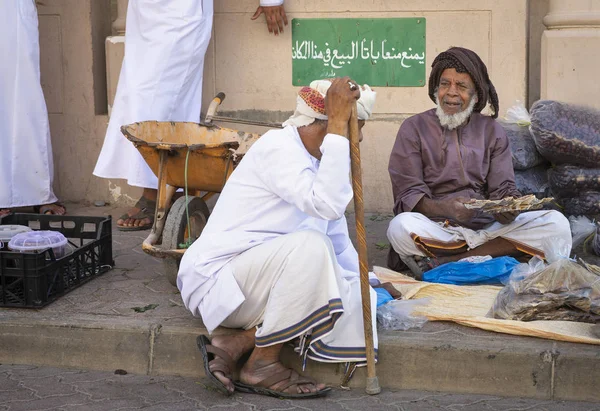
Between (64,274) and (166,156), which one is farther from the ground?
(166,156)

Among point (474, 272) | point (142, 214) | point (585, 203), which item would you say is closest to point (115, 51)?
point (142, 214)

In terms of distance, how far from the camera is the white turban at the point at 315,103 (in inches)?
157

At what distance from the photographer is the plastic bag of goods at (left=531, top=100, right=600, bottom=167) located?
6102 mm

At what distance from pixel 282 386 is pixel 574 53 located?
383cm

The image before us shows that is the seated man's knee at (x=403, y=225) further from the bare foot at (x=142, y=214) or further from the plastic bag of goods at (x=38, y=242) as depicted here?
the bare foot at (x=142, y=214)

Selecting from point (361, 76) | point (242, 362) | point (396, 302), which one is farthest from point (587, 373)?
point (361, 76)

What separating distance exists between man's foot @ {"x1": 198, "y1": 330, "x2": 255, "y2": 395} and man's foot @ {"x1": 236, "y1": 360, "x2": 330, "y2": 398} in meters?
0.07

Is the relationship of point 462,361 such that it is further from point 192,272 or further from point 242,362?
point 192,272

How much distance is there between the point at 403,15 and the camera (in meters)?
7.03

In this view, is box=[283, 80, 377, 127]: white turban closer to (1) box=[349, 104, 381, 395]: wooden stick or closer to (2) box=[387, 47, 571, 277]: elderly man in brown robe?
(1) box=[349, 104, 381, 395]: wooden stick

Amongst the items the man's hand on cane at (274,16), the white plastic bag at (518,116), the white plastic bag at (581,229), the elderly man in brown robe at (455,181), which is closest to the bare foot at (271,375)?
the elderly man in brown robe at (455,181)

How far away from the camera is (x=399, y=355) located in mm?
4207

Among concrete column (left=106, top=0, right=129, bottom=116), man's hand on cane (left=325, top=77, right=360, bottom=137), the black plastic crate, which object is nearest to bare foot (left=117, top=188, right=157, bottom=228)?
concrete column (left=106, top=0, right=129, bottom=116)

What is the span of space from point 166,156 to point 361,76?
2361mm
